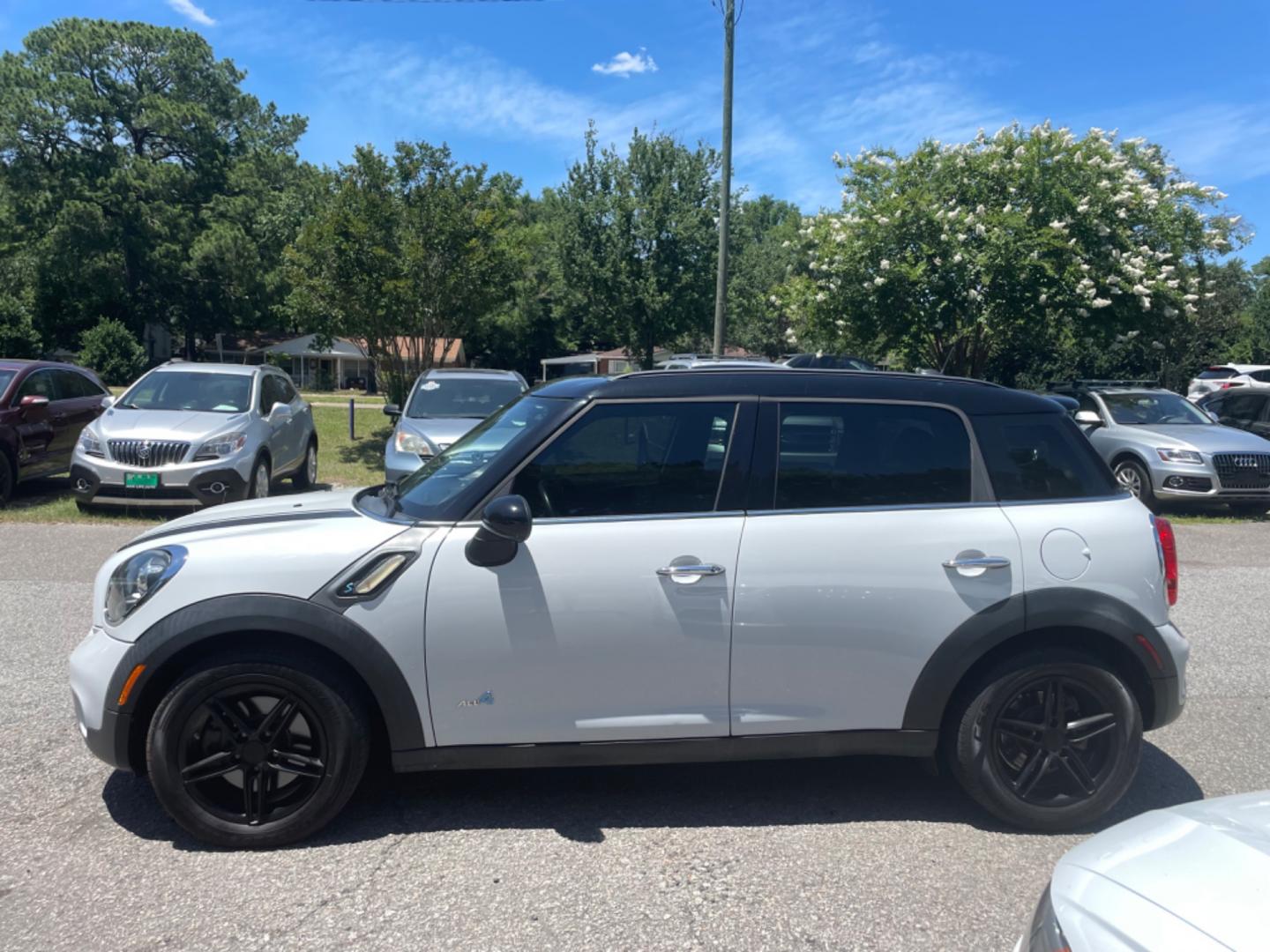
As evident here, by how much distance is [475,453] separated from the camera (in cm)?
397

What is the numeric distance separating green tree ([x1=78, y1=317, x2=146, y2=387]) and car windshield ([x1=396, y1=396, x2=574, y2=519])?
141 ft

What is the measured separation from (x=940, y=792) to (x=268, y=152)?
177ft

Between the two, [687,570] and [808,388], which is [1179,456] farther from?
[687,570]

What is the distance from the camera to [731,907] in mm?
3195

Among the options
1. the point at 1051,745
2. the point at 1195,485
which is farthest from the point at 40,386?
the point at 1195,485

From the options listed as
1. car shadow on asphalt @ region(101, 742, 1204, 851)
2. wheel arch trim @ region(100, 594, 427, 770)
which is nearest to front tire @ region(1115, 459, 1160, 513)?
car shadow on asphalt @ region(101, 742, 1204, 851)

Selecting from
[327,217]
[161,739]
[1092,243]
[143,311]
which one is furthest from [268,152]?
[161,739]

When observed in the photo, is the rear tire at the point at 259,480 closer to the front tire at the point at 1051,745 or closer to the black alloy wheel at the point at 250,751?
the black alloy wheel at the point at 250,751

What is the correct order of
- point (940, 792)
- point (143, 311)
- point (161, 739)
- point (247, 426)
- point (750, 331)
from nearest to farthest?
point (161, 739) → point (940, 792) → point (247, 426) → point (143, 311) → point (750, 331)

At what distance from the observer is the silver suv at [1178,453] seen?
12.4 meters

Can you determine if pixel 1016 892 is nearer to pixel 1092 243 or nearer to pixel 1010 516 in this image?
pixel 1010 516

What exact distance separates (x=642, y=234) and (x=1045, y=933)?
1114 inches

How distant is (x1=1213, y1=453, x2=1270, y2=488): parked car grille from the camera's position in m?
12.5

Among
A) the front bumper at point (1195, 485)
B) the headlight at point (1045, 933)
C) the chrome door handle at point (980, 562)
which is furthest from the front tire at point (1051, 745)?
the front bumper at point (1195, 485)
